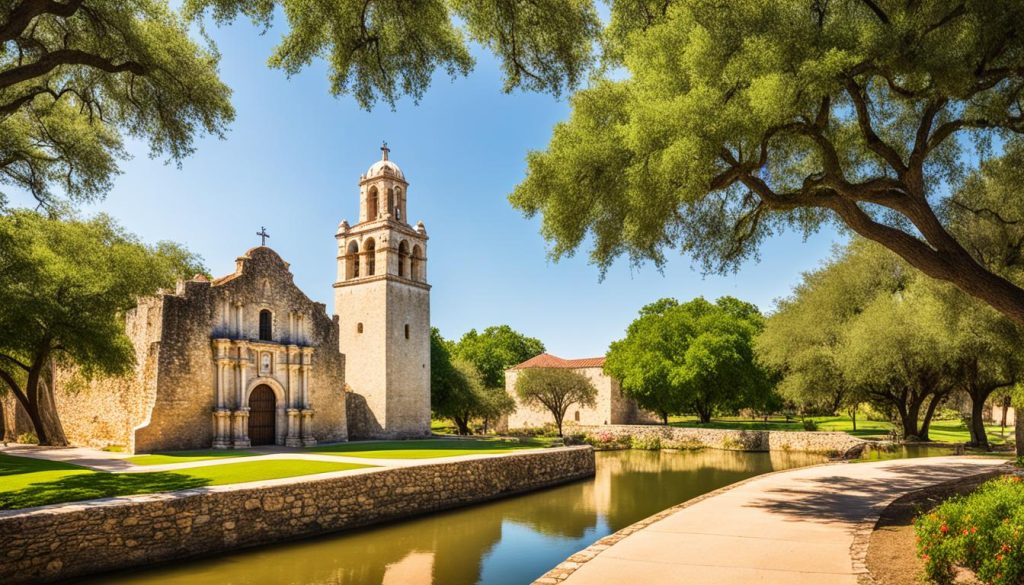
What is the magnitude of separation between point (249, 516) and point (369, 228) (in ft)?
70.7

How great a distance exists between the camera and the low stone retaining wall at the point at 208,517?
30.4ft

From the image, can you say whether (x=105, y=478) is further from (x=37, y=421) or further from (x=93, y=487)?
(x=37, y=421)

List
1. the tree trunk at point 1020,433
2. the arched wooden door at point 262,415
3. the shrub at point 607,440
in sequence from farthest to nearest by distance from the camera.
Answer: the shrub at point 607,440 < the arched wooden door at point 262,415 < the tree trunk at point 1020,433

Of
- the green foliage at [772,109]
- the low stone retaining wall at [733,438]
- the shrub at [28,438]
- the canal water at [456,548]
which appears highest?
the green foliage at [772,109]

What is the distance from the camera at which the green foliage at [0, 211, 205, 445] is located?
52.6ft

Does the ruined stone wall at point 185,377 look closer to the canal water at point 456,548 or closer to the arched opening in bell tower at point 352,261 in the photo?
the arched opening in bell tower at point 352,261

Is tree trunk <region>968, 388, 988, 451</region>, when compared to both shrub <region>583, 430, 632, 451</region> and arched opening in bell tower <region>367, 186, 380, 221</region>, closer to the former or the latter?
shrub <region>583, 430, 632, 451</region>

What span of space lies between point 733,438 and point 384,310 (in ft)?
64.2

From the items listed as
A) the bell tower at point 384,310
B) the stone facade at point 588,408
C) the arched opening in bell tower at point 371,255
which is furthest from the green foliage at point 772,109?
the stone facade at point 588,408

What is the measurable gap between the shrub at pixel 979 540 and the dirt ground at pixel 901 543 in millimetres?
221

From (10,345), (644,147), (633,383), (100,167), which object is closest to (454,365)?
(633,383)

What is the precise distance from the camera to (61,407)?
88.5ft

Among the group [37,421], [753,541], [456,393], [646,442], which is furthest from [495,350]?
[753,541]

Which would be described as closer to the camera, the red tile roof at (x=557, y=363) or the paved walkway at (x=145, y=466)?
the paved walkway at (x=145, y=466)
